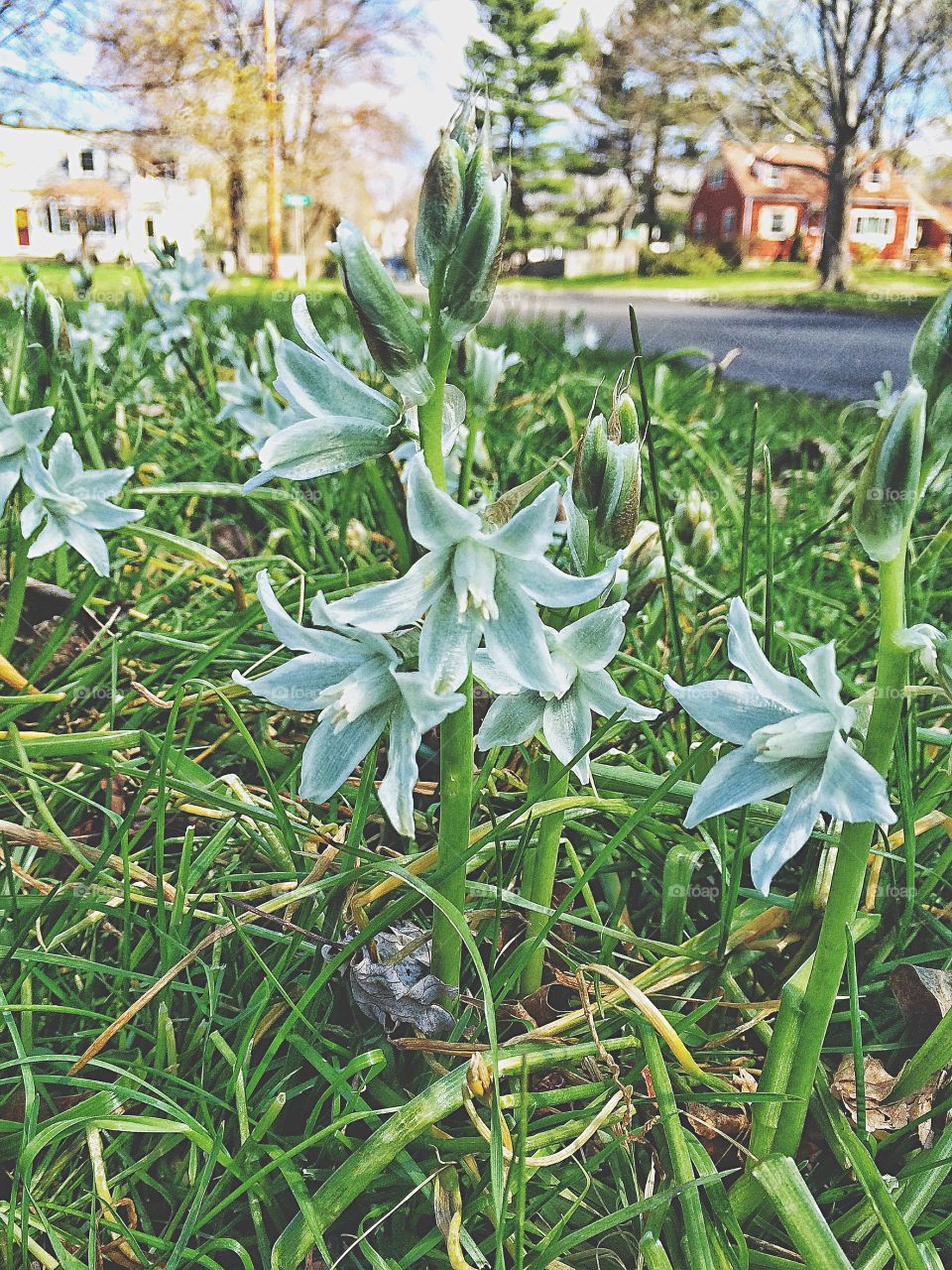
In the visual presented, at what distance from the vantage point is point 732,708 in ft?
2.40

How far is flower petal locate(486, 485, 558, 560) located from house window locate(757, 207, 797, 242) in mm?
2913

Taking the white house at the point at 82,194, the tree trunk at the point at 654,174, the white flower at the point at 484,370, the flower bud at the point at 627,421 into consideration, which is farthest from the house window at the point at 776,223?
the flower bud at the point at 627,421

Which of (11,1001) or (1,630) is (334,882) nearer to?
(11,1001)

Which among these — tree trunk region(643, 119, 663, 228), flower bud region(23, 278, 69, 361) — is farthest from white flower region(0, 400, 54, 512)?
tree trunk region(643, 119, 663, 228)

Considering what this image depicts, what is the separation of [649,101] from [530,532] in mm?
4142

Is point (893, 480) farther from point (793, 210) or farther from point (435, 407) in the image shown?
point (793, 210)

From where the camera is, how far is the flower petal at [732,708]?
0.73 meters

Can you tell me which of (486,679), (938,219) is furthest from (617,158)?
(486,679)

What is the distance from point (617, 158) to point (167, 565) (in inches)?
115

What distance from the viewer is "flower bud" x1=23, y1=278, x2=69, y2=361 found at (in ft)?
4.77

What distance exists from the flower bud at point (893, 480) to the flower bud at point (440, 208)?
315 millimetres

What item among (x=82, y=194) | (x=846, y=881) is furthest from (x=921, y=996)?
(x=82, y=194)

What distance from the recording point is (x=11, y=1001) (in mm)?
1006

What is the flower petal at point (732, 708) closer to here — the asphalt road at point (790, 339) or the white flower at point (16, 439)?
the white flower at point (16, 439)
